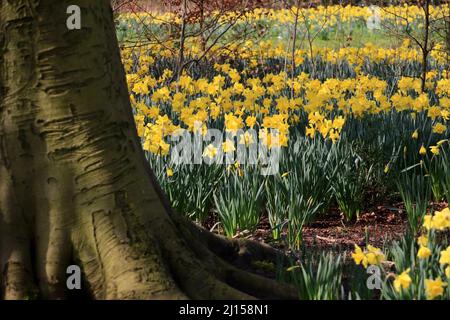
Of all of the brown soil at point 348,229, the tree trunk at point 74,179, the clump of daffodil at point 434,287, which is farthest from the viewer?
the brown soil at point 348,229

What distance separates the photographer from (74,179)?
301cm

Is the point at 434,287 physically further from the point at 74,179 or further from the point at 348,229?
the point at 348,229

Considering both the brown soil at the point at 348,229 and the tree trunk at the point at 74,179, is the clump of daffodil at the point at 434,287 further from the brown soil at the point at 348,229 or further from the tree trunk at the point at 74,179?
the brown soil at the point at 348,229

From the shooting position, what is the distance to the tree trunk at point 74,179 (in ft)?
9.71

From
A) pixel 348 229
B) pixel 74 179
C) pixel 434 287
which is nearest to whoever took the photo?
pixel 434 287

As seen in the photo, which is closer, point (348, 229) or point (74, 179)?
point (74, 179)

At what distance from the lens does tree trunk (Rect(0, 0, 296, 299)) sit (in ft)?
9.71

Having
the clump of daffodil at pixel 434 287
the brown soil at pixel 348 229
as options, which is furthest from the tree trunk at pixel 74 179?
the brown soil at pixel 348 229

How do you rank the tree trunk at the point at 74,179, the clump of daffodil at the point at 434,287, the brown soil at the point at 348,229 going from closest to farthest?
the clump of daffodil at the point at 434,287, the tree trunk at the point at 74,179, the brown soil at the point at 348,229

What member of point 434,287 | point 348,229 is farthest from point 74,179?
point 348,229

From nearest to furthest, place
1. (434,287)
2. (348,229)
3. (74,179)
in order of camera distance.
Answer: (434,287) → (74,179) → (348,229)

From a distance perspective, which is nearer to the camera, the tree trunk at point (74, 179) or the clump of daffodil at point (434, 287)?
the clump of daffodil at point (434, 287)

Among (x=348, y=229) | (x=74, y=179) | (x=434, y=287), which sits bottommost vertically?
(x=348, y=229)

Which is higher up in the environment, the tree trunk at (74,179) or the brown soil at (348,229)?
the tree trunk at (74,179)
